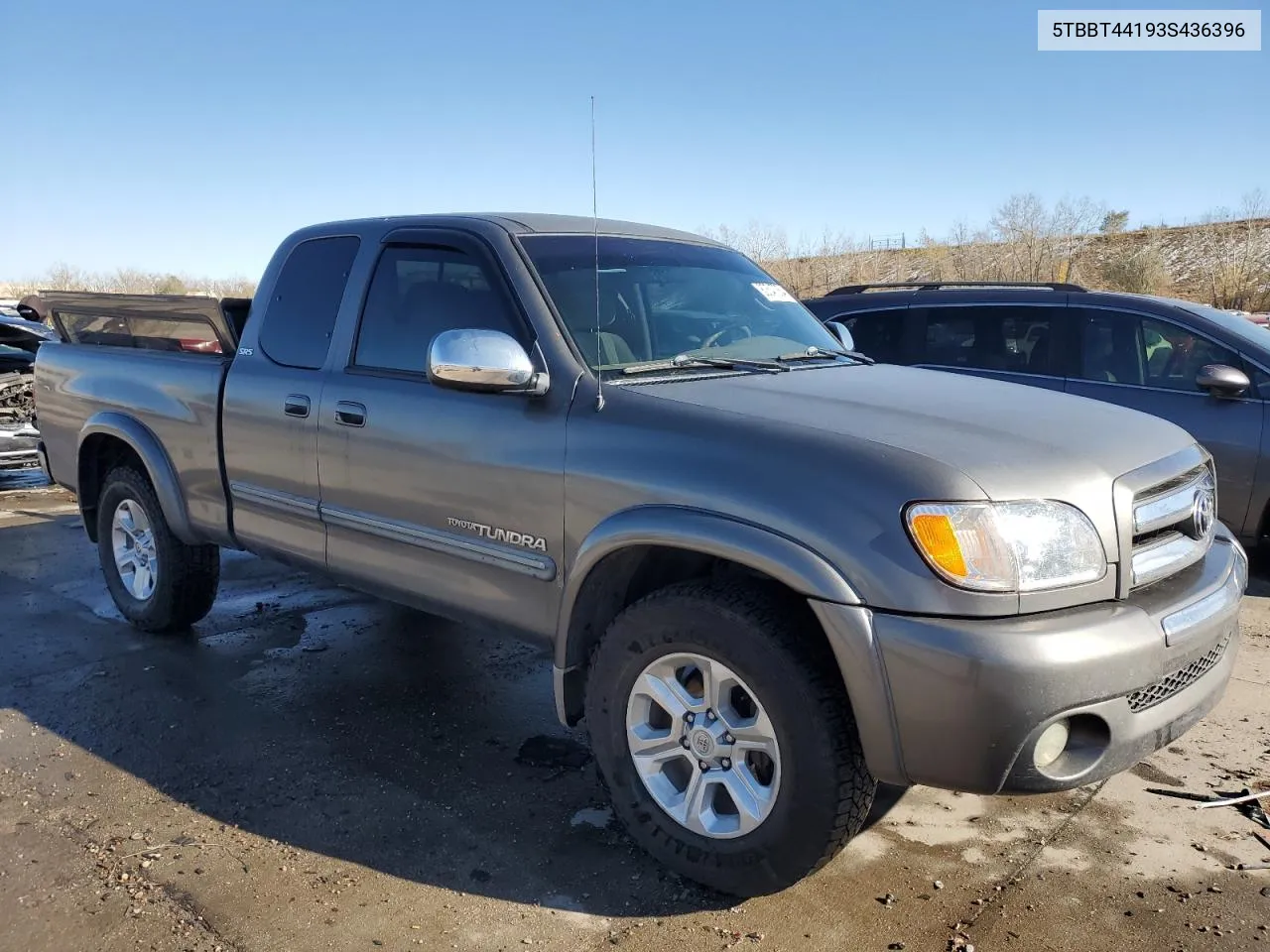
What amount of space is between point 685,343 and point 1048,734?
1.79 meters

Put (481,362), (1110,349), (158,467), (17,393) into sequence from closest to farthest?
(481,362) < (158,467) < (1110,349) < (17,393)

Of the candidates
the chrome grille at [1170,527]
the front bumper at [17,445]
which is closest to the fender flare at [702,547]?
the chrome grille at [1170,527]

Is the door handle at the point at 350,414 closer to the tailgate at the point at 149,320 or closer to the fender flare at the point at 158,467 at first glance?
the tailgate at the point at 149,320

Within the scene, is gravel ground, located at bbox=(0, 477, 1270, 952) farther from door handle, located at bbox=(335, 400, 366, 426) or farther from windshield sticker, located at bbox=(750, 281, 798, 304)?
windshield sticker, located at bbox=(750, 281, 798, 304)

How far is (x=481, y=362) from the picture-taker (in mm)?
2955

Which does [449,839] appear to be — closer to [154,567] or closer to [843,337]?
[843,337]

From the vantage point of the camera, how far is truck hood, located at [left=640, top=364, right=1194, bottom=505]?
2445 mm

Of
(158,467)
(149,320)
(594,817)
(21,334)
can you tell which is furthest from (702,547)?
(21,334)

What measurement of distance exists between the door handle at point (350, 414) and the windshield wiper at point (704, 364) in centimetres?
107

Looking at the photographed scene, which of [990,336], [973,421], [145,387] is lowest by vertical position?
[973,421]

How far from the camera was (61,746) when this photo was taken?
12.2 feet

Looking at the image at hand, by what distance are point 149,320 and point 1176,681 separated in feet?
15.6

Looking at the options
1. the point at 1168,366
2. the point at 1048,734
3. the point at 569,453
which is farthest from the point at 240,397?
the point at 1168,366

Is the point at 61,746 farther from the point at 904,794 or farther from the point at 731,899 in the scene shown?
the point at 904,794
